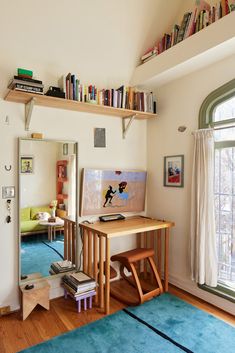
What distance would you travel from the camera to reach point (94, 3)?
8.36 ft

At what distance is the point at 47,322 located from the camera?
2352 mm

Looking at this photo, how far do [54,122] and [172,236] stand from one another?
198 cm

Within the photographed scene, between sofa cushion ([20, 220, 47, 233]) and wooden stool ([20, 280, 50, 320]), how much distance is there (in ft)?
1.78

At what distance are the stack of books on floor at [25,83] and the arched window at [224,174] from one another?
1735mm

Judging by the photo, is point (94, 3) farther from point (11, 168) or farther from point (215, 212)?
point (215, 212)

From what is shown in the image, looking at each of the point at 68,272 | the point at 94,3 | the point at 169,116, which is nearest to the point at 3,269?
the point at 68,272

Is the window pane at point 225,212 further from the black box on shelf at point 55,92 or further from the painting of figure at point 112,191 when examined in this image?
the black box on shelf at point 55,92

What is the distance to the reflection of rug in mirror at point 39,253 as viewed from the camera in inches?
103

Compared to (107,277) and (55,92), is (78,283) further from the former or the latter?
(55,92)

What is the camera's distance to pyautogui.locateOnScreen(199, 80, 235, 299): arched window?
8.43ft

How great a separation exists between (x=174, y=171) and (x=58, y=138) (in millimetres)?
1449

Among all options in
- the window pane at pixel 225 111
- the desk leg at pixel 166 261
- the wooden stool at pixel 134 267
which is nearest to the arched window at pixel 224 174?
the window pane at pixel 225 111

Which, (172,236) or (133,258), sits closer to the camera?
(133,258)

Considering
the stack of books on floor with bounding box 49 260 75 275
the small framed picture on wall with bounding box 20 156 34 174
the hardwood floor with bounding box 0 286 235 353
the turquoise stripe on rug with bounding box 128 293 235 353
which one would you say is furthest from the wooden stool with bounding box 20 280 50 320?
the small framed picture on wall with bounding box 20 156 34 174
